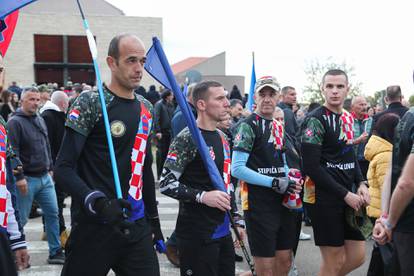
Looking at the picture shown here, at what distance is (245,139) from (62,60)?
92.9ft

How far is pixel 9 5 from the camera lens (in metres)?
3.38

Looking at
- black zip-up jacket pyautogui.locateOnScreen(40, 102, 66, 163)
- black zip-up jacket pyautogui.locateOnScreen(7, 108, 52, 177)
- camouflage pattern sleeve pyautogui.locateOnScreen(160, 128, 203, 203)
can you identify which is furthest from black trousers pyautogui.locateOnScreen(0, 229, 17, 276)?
black zip-up jacket pyautogui.locateOnScreen(40, 102, 66, 163)

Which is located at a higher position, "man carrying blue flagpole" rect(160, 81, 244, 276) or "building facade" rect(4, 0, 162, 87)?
"building facade" rect(4, 0, 162, 87)

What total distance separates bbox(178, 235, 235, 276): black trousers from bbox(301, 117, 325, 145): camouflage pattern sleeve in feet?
4.03

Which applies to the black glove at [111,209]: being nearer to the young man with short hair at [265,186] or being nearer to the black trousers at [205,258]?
the black trousers at [205,258]

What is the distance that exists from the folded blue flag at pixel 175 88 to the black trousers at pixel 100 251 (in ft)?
2.51

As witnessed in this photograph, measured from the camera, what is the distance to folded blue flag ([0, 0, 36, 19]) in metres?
3.36

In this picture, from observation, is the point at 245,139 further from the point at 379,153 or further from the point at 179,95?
the point at 379,153

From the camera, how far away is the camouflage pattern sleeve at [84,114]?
10.4ft

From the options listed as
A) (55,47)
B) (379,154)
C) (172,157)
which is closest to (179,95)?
(172,157)

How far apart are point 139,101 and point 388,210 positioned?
1.69m

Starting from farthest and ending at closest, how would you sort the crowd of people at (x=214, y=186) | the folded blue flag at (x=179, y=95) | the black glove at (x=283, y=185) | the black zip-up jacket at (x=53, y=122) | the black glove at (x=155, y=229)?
the black zip-up jacket at (x=53, y=122), the black glove at (x=283, y=185), the folded blue flag at (x=179, y=95), the black glove at (x=155, y=229), the crowd of people at (x=214, y=186)

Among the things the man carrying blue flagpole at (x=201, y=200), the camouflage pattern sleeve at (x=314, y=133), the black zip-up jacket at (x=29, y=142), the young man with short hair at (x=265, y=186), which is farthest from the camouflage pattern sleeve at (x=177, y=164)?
the black zip-up jacket at (x=29, y=142)

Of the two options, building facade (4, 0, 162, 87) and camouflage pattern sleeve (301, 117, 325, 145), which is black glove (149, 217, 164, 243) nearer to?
camouflage pattern sleeve (301, 117, 325, 145)
